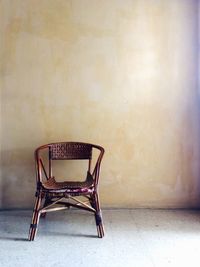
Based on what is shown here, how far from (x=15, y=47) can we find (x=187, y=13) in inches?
64.7

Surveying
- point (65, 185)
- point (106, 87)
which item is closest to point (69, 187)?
point (65, 185)

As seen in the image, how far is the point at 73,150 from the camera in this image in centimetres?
263

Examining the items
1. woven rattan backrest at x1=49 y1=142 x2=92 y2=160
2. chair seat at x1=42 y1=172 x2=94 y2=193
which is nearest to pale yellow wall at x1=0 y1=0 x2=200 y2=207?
woven rattan backrest at x1=49 y1=142 x2=92 y2=160

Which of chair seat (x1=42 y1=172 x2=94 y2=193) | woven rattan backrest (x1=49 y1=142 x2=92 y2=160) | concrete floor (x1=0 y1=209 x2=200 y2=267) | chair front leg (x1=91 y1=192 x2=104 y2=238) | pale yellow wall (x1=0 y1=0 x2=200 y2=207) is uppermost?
pale yellow wall (x1=0 y1=0 x2=200 y2=207)

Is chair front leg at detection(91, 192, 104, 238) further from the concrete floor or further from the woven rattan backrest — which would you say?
the woven rattan backrest

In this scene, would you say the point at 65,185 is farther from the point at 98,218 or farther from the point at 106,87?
the point at 106,87

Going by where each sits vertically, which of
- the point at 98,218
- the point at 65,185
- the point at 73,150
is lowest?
the point at 98,218

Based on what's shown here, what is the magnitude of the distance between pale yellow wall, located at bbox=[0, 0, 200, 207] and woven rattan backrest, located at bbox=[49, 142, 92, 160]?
154 millimetres

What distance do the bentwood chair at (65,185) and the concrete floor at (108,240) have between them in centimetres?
13

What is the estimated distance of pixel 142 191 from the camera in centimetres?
282

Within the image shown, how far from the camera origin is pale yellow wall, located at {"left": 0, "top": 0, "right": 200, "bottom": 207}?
2.72 meters

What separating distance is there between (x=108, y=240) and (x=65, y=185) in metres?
0.53

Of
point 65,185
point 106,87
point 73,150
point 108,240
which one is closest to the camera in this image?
point 108,240

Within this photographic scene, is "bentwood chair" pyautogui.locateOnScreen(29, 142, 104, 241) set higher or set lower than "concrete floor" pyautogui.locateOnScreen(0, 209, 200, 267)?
higher
